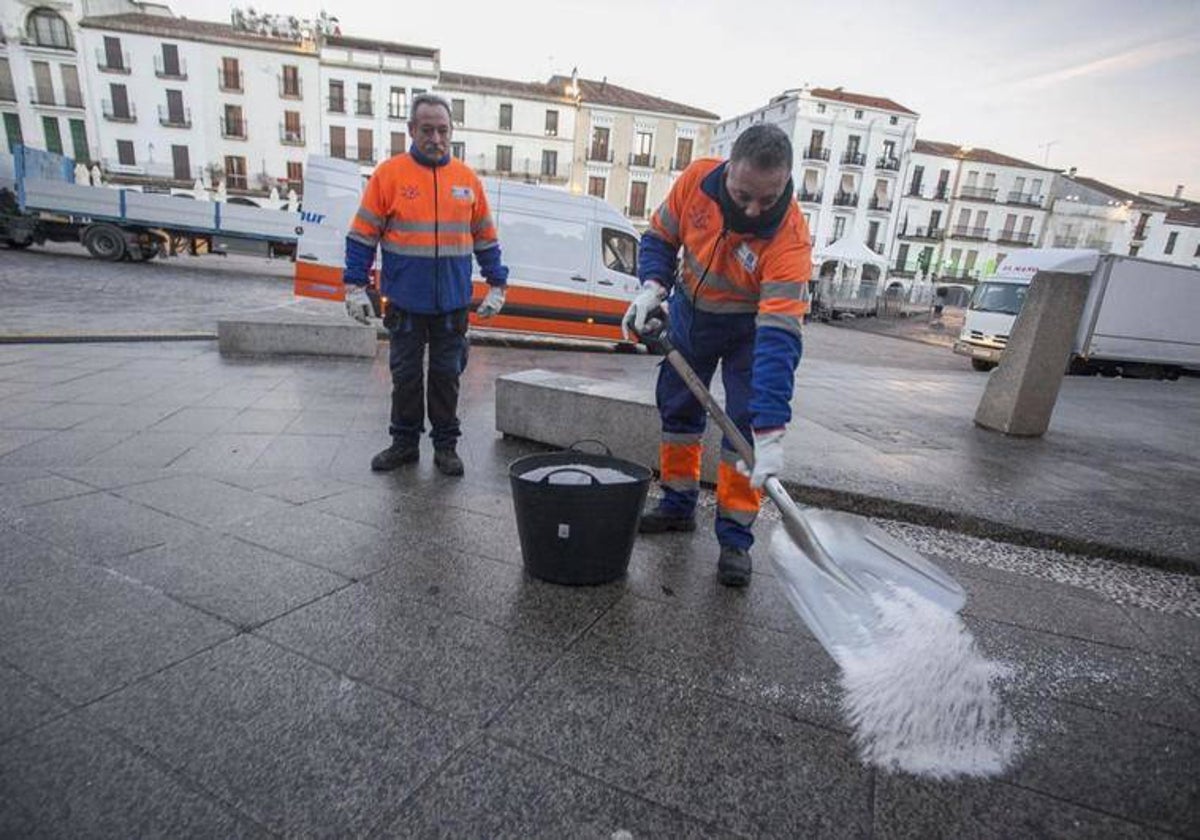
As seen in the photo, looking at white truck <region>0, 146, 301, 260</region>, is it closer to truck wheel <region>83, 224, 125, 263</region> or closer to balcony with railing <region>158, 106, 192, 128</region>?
truck wheel <region>83, 224, 125, 263</region>

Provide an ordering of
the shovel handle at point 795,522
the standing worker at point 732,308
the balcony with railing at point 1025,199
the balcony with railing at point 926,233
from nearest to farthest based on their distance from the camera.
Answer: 1. the shovel handle at point 795,522
2. the standing worker at point 732,308
3. the balcony with railing at point 926,233
4. the balcony with railing at point 1025,199

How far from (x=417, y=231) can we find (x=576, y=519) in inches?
82.8

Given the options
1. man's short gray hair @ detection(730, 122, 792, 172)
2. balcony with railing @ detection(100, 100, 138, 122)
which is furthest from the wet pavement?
balcony with railing @ detection(100, 100, 138, 122)

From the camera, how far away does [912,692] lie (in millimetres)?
1973

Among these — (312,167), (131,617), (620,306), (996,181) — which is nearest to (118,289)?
(312,167)

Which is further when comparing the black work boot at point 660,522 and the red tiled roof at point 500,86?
the red tiled roof at point 500,86

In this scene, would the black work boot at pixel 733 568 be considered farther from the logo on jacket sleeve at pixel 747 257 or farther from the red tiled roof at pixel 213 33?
the red tiled roof at pixel 213 33

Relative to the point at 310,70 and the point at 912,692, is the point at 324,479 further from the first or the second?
the point at 310,70

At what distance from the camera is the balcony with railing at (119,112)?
34500 millimetres

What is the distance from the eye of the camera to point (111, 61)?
34.4 meters

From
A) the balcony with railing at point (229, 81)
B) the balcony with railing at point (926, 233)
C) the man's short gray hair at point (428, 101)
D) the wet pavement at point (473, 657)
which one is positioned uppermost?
the balcony with railing at point (229, 81)

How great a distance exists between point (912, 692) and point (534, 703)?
122 cm

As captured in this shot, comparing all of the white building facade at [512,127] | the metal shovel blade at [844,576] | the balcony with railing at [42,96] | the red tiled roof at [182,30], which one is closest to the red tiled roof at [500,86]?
the white building facade at [512,127]

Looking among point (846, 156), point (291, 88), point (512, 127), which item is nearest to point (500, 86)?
point (512, 127)
